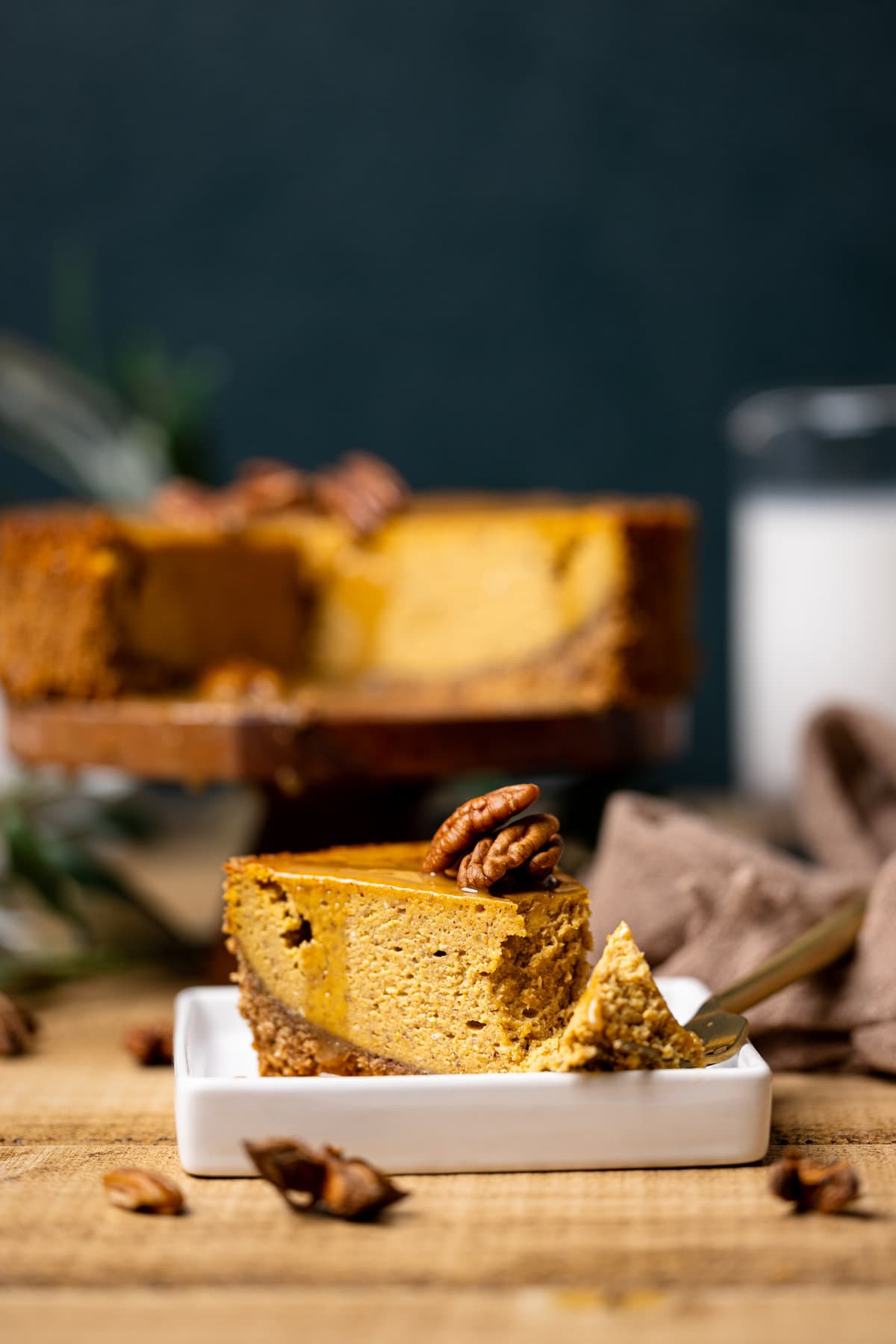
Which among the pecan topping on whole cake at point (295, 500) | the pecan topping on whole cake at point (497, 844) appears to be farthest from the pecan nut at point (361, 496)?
the pecan topping on whole cake at point (497, 844)

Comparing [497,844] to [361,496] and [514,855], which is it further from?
[361,496]

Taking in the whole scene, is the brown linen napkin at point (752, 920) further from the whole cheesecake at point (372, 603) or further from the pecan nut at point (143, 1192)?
the pecan nut at point (143, 1192)

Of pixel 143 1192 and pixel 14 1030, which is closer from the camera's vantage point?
pixel 143 1192

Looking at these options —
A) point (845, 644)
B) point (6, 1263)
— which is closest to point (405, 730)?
point (6, 1263)

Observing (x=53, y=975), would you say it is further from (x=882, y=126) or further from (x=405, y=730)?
(x=882, y=126)

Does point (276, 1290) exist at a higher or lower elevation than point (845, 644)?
lower

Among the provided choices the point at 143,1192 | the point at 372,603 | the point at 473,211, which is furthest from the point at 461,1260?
the point at 473,211
